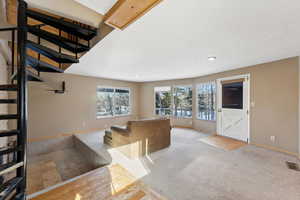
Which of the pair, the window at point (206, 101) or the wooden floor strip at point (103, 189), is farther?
the window at point (206, 101)

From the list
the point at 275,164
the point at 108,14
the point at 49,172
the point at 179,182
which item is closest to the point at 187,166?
the point at 179,182

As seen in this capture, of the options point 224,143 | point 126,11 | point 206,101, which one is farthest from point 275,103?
point 126,11

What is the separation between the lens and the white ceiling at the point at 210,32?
1362 mm

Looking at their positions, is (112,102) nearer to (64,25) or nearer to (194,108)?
(194,108)

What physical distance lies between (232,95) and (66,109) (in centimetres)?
587

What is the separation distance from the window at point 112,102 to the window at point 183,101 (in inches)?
99.2

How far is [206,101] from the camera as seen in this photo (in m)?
5.01

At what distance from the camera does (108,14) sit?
149 cm

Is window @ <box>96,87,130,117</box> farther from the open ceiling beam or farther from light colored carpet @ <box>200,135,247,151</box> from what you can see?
the open ceiling beam

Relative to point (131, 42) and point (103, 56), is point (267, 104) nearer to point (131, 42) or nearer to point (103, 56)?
point (131, 42)

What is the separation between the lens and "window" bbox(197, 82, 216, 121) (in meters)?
4.74

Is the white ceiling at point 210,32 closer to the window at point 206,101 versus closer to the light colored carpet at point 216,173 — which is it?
the window at point 206,101

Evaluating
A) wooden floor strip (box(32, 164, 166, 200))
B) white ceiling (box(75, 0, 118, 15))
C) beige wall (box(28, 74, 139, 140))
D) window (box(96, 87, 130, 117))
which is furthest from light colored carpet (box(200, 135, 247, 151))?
beige wall (box(28, 74, 139, 140))

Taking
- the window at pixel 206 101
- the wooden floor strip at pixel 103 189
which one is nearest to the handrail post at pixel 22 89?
the wooden floor strip at pixel 103 189
